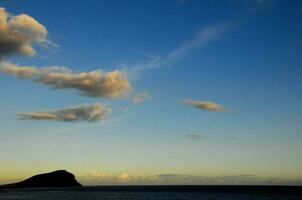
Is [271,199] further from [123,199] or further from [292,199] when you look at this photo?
[123,199]

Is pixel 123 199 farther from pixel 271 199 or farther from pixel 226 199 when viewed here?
pixel 271 199

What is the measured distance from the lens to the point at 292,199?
130m

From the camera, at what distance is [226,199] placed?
13700 cm

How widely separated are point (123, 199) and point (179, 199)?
1877 centimetres

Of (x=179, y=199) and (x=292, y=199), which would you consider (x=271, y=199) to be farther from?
(x=179, y=199)

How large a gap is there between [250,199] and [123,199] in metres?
40.6

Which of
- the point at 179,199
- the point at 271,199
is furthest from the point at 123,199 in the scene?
the point at 271,199

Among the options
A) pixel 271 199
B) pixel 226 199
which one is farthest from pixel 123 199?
pixel 271 199

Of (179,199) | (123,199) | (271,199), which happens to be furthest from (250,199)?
(123,199)

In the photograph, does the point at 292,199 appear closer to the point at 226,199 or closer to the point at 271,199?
the point at 271,199

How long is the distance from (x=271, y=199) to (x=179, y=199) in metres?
29.6

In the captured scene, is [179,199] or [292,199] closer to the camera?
[292,199]

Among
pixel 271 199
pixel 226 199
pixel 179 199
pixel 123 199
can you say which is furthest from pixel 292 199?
pixel 123 199

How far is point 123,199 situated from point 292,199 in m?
53.1
